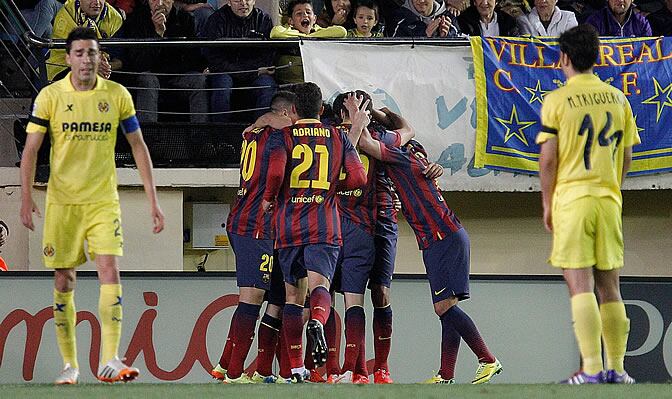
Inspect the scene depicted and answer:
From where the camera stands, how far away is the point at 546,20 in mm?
13344

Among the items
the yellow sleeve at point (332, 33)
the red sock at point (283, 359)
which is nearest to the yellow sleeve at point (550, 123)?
the red sock at point (283, 359)

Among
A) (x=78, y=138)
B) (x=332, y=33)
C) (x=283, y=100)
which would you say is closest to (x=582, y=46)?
(x=78, y=138)

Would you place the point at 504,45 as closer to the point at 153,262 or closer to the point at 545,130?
the point at 153,262

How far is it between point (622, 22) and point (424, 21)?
6.46ft

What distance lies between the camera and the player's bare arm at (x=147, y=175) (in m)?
8.08

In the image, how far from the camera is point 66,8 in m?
13.1

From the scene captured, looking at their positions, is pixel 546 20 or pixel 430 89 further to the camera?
pixel 546 20

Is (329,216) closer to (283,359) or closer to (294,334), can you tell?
(294,334)

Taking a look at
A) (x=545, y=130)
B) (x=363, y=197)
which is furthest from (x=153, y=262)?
(x=545, y=130)

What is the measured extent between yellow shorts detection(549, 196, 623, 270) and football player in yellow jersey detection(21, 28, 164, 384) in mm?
2408

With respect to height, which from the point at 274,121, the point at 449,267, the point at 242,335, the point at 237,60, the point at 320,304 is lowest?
the point at 242,335

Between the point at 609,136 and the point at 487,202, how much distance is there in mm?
5725

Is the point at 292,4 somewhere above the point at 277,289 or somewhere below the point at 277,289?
above

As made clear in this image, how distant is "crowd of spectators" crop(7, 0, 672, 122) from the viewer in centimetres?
1294
